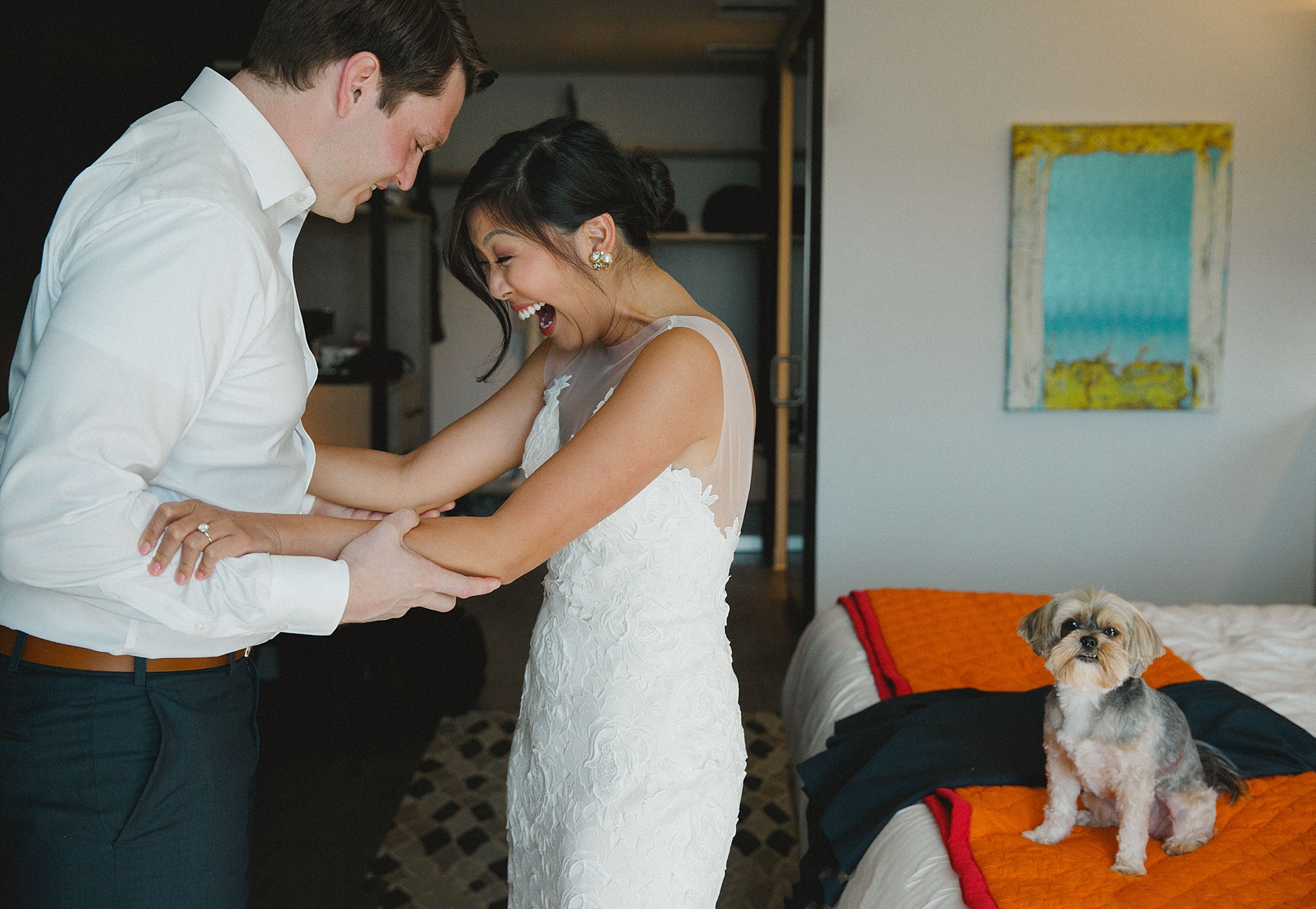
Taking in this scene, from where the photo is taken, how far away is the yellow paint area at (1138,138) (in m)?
3.71

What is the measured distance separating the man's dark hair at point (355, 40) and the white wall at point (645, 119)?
5065mm

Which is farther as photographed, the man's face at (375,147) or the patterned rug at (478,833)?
the patterned rug at (478,833)

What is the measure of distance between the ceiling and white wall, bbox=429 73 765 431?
0.33 ft

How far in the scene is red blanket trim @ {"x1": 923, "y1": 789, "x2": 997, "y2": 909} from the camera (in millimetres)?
1472

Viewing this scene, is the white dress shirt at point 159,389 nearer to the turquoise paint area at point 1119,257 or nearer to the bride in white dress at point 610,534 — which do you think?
the bride in white dress at point 610,534

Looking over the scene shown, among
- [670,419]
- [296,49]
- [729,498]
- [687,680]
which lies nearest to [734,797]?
[687,680]

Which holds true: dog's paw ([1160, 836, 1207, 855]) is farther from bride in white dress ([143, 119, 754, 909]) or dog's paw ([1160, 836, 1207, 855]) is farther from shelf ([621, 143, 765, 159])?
shelf ([621, 143, 765, 159])

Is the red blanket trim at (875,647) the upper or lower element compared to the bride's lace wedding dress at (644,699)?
lower

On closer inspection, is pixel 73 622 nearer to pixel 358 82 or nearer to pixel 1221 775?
pixel 358 82

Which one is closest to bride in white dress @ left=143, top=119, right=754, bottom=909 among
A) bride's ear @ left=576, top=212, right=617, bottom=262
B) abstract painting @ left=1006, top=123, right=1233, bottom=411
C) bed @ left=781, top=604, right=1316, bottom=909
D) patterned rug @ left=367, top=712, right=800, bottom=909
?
bride's ear @ left=576, top=212, right=617, bottom=262

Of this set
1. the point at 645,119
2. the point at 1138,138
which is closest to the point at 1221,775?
the point at 1138,138

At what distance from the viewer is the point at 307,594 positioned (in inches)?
45.9

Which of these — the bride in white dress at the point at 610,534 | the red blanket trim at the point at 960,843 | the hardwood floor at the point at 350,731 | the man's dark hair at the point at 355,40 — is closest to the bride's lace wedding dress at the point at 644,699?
the bride in white dress at the point at 610,534

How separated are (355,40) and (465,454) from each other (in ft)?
2.58
